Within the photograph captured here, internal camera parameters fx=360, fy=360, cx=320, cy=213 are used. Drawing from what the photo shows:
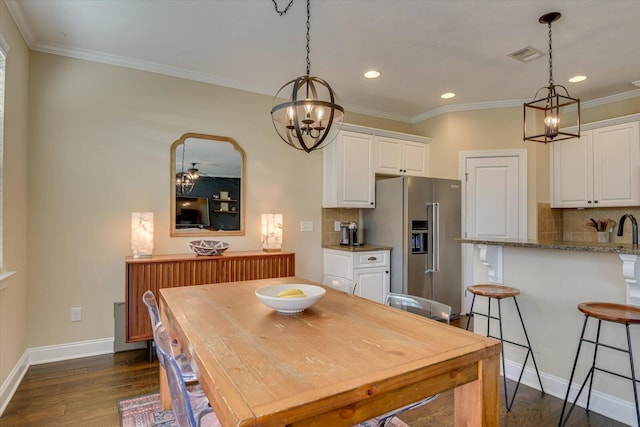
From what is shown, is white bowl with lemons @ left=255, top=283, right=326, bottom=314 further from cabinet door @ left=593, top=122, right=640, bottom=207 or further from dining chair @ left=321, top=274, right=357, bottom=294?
cabinet door @ left=593, top=122, right=640, bottom=207

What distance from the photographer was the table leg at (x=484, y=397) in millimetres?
1245

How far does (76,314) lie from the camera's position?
3.13 m

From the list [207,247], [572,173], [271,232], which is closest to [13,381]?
[207,247]

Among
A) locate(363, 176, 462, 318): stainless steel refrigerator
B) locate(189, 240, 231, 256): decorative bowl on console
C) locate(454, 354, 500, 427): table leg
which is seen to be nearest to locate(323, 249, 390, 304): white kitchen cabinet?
locate(363, 176, 462, 318): stainless steel refrigerator

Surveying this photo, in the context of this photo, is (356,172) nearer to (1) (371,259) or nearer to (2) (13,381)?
(1) (371,259)

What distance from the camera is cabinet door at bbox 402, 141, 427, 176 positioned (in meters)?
4.75

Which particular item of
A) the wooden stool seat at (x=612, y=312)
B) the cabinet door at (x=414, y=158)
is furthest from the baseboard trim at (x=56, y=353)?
the cabinet door at (x=414, y=158)

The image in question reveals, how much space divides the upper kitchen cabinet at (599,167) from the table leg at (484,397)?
12.4 feet

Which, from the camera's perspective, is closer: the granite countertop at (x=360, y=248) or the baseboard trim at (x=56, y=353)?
the baseboard trim at (x=56, y=353)

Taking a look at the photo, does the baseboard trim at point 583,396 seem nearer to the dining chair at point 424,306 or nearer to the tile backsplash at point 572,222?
the dining chair at point 424,306

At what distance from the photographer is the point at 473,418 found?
126 centimetres

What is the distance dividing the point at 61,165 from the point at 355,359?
3.15 metres

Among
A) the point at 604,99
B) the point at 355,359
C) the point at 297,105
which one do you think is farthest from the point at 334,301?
the point at 604,99

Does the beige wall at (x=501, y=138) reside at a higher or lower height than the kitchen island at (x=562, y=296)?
higher
